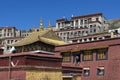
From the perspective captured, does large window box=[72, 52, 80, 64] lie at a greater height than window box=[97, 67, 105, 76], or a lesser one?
greater

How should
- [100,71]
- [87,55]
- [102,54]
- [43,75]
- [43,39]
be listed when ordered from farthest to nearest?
1. [43,39]
2. [87,55]
3. [100,71]
4. [102,54]
5. [43,75]

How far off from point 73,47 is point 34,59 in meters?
18.7

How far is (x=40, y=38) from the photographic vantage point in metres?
37.6

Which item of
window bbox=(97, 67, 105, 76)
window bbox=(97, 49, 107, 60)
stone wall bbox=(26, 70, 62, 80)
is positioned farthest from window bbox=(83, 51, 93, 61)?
stone wall bbox=(26, 70, 62, 80)

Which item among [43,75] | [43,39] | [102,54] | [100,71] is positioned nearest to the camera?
[43,75]

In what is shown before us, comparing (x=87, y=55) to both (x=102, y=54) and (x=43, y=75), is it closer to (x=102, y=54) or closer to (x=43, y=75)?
(x=102, y=54)

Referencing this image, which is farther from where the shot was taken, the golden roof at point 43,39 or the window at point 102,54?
the golden roof at point 43,39

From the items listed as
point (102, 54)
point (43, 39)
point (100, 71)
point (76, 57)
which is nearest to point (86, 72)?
point (100, 71)

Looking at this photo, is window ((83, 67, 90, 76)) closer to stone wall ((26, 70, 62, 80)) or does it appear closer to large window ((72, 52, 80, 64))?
large window ((72, 52, 80, 64))

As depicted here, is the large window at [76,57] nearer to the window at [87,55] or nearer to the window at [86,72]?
the window at [87,55]

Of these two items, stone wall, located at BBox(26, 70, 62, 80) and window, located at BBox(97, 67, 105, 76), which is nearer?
stone wall, located at BBox(26, 70, 62, 80)

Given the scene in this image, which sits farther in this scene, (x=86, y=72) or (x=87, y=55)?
(x=87, y=55)

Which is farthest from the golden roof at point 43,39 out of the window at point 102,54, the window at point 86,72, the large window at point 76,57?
the window at point 102,54

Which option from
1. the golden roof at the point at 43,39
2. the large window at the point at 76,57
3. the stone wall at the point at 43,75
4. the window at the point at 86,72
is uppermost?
the golden roof at the point at 43,39
